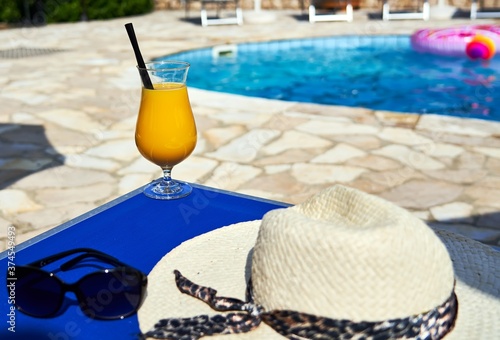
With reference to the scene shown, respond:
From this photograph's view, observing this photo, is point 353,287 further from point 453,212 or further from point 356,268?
point 453,212

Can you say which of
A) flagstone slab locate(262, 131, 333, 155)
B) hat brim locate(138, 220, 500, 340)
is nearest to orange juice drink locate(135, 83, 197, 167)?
hat brim locate(138, 220, 500, 340)

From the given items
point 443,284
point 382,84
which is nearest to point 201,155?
point 443,284

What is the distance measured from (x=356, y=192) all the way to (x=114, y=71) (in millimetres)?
6193

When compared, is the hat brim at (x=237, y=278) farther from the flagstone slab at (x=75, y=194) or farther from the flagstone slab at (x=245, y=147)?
the flagstone slab at (x=245, y=147)

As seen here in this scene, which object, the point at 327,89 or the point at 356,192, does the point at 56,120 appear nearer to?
the point at 327,89

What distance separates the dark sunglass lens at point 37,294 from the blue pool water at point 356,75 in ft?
17.9

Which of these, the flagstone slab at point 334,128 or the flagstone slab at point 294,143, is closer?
the flagstone slab at point 294,143

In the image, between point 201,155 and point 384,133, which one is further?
point 384,133

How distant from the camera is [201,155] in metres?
3.79

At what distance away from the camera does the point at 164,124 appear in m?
1.61

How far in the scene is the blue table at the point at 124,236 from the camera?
1.02 meters

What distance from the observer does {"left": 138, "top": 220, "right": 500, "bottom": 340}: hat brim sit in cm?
87

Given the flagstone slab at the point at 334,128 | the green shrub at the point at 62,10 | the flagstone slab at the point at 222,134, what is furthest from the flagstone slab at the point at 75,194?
the green shrub at the point at 62,10

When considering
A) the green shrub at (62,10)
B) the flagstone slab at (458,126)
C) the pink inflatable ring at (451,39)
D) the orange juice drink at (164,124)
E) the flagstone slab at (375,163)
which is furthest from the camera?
the green shrub at (62,10)
